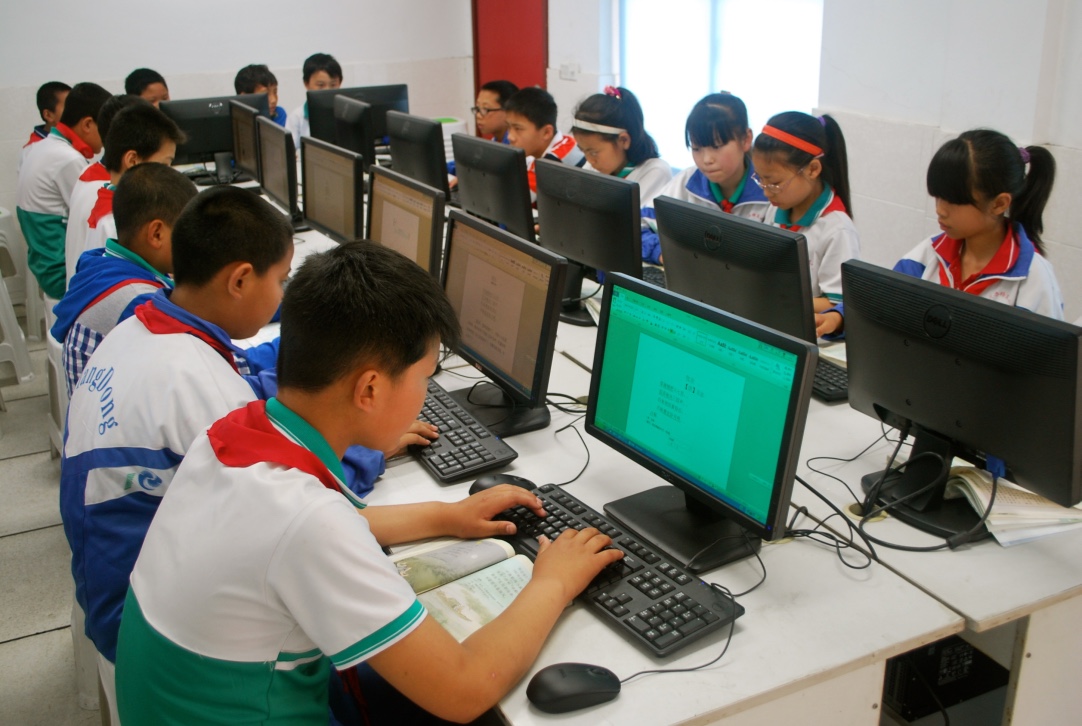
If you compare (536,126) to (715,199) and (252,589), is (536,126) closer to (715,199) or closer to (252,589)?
(715,199)

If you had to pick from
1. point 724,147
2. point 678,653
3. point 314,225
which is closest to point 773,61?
point 724,147

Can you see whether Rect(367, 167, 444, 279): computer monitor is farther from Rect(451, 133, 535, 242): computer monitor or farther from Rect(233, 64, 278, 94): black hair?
Rect(233, 64, 278, 94): black hair

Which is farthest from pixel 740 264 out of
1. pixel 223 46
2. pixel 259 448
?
pixel 223 46

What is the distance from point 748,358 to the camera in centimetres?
134

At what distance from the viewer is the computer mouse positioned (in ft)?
5.46

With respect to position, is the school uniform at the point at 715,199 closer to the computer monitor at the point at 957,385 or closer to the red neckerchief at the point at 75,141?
the computer monitor at the point at 957,385

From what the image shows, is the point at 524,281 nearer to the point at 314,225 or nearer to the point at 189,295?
the point at 189,295

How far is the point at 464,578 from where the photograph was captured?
1.43 meters

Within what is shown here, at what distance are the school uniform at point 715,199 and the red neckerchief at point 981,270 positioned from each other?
0.68 metres

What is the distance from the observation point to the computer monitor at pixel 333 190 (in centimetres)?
309

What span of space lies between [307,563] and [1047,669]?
45.8 inches

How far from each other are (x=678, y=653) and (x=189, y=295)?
1078 millimetres

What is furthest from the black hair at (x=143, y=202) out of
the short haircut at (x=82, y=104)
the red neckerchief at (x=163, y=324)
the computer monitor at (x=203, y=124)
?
the computer monitor at (x=203, y=124)

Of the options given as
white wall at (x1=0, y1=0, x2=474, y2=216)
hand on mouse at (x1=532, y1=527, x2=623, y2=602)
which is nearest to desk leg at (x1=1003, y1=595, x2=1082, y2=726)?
hand on mouse at (x1=532, y1=527, x2=623, y2=602)
